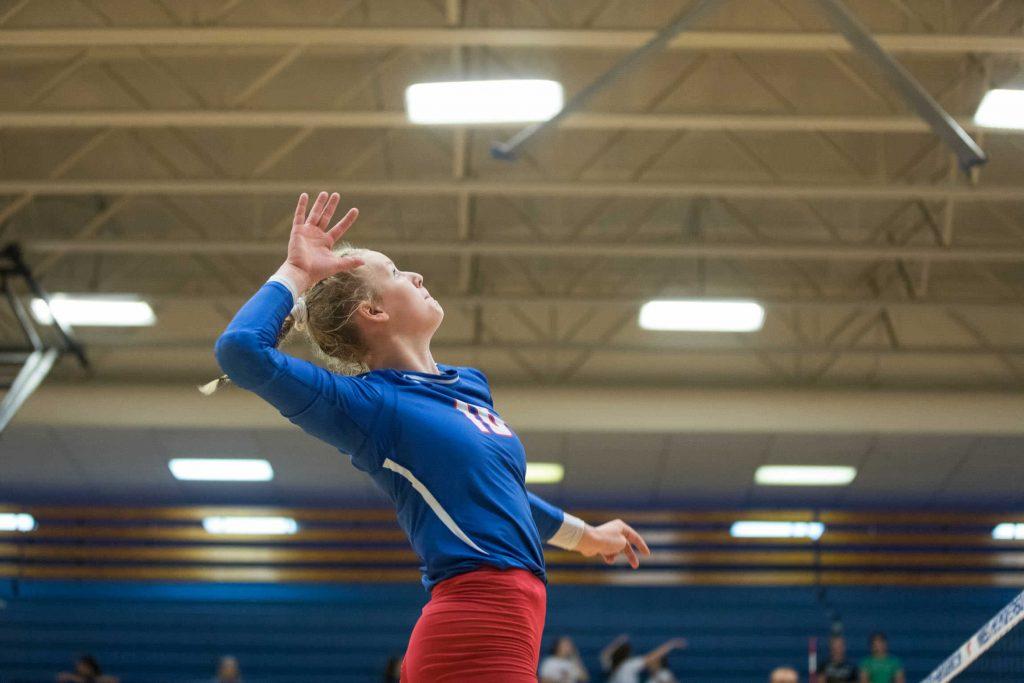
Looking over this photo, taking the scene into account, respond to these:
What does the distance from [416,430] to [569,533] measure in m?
0.75

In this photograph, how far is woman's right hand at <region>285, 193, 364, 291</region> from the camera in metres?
3.06

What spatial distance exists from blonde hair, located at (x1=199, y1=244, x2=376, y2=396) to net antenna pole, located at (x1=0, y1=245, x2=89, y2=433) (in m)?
12.9

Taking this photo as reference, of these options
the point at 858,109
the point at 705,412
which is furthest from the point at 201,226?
the point at 858,109

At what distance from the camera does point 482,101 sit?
1099 cm

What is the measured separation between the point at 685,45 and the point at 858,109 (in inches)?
139

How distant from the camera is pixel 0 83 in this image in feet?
47.1

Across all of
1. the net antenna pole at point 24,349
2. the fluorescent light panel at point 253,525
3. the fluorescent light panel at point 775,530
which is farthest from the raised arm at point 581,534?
the fluorescent light panel at point 253,525

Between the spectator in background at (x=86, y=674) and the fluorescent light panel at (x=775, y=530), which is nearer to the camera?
the spectator in background at (x=86, y=674)

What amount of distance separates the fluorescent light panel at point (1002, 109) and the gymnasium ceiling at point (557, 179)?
56 centimetres

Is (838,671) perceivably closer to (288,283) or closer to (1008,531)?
(1008,531)

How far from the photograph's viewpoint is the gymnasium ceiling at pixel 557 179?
12.5m

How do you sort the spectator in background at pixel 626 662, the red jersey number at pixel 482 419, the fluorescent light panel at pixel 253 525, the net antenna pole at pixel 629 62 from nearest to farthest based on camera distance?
the red jersey number at pixel 482 419 < the net antenna pole at pixel 629 62 < the spectator in background at pixel 626 662 < the fluorescent light panel at pixel 253 525

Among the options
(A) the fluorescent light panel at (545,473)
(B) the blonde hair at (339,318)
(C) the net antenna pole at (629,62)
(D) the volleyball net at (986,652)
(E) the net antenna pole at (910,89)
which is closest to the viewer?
(B) the blonde hair at (339,318)

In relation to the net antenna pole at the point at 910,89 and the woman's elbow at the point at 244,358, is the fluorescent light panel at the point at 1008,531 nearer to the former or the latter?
the net antenna pole at the point at 910,89
